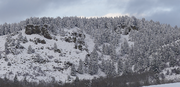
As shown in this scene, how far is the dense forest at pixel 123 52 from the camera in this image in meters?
66.3

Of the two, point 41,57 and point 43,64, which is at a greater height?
point 41,57

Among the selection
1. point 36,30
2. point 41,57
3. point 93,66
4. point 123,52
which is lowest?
point 93,66

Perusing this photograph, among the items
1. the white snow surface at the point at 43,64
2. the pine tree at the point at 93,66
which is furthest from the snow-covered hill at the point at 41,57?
the pine tree at the point at 93,66

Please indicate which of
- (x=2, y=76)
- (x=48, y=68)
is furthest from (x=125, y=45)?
(x=2, y=76)

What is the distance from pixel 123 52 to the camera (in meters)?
109

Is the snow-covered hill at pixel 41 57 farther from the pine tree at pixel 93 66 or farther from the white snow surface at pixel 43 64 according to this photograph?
the pine tree at pixel 93 66

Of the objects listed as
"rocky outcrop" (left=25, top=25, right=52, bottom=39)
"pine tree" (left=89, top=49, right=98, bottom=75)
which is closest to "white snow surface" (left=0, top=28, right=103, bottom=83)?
"pine tree" (left=89, top=49, right=98, bottom=75)

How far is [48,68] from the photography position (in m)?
74.0

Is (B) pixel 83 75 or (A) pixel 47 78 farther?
(B) pixel 83 75

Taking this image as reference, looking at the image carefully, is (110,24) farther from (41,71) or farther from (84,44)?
(41,71)

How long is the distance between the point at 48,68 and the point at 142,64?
46998mm

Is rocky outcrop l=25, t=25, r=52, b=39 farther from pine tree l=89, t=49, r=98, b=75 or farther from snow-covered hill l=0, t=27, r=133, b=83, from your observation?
pine tree l=89, t=49, r=98, b=75

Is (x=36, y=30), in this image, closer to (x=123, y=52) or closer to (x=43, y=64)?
(x=43, y=64)

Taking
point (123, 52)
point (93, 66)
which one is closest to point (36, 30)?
point (93, 66)
